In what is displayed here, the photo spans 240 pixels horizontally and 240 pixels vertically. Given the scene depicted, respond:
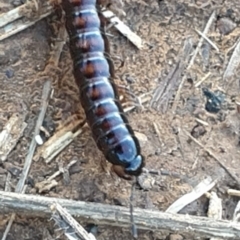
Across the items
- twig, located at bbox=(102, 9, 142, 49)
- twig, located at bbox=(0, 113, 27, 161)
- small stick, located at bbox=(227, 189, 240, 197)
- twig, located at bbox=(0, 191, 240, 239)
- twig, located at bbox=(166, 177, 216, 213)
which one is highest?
twig, located at bbox=(102, 9, 142, 49)

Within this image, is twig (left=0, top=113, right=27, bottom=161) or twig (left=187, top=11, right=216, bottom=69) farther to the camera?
twig (left=187, top=11, right=216, bottom=69)

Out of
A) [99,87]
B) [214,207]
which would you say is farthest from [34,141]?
[214,207]

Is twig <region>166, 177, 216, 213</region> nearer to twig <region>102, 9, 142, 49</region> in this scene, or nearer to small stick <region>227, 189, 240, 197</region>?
small stick <region>227, 189, 240, 197</region>

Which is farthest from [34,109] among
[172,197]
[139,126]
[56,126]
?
[172,197]

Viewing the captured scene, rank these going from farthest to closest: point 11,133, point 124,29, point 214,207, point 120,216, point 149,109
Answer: point 124,29 < point 149,109 < point 11,133 < point 214,207 < point 120,216

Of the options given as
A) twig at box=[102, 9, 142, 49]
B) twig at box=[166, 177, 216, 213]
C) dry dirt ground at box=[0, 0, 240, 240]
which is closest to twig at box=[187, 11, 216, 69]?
dry dirt ground at box=[0, 0, 240, 240]

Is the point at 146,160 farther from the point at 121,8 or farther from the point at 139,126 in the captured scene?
the point at 121,8

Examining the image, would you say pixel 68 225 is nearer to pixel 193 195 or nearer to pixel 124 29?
pixel 193 195
